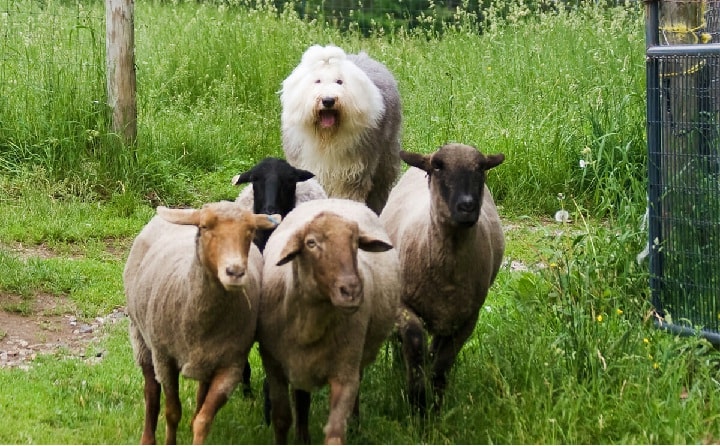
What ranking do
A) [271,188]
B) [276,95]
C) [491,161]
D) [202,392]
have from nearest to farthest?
[202,392] < [491,161] < [271,188] < [276,95]

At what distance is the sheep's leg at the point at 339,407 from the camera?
511cm

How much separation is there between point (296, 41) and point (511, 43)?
8.08ft

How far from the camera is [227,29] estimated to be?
12961 mm

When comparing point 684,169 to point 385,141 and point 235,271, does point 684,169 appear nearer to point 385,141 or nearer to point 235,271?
point 235,271

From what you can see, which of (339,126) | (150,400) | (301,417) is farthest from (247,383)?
(339,126)

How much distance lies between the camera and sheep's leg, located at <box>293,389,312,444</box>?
18.5ft

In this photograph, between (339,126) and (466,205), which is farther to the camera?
(339,126)

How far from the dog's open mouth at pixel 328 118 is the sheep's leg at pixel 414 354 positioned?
10.9 feet

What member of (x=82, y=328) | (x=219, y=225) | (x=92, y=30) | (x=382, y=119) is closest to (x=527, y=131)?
(x=382, y=119)

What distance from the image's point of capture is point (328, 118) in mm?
9172

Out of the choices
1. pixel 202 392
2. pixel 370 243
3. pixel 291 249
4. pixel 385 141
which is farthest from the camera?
pixel 385 141

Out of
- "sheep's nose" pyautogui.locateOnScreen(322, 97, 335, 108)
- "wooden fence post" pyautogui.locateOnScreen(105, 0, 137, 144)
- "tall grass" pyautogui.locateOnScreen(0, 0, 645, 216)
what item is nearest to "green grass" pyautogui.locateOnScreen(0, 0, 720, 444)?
"tall grass" pyautogui.locateOnScreen(0, 0, 645, 216)

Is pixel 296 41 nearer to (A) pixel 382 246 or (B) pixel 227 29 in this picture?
(B) pixel 227 29

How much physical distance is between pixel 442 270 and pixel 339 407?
121cm
